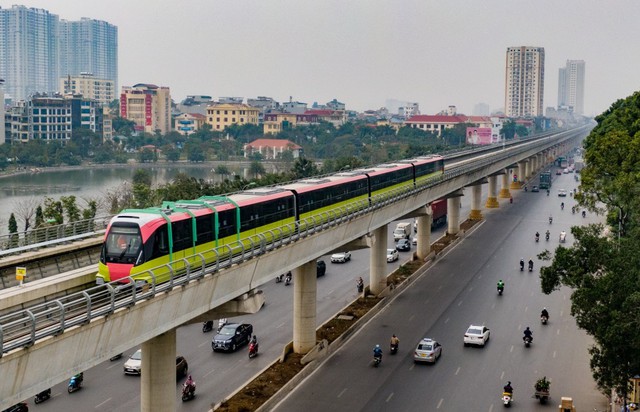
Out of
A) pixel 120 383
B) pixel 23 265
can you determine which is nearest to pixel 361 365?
pixel 120 383

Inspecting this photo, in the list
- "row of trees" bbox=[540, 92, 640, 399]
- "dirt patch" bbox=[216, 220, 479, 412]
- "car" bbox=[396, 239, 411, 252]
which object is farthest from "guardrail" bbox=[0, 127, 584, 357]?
"car" bbox=[396, 239, 411, 252]

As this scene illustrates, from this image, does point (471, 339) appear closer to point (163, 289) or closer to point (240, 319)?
point (240, 319)

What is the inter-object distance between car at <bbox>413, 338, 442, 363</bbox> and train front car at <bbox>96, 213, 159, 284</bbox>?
15.9 metres

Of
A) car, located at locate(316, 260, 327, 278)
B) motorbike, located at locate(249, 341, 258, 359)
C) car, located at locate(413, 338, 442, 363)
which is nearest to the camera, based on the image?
car, located at locate(413, 338, 442, 363)

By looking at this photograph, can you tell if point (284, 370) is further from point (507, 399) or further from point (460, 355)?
point (507, 399)

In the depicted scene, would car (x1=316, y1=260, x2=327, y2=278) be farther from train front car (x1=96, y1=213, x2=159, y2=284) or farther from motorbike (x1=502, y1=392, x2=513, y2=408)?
train front car (x1=96, y1=213, x2=159, y2=284)

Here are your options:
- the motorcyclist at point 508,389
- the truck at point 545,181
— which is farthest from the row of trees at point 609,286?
the truck at point 545,181

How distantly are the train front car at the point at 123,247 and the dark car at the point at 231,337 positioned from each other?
14.5 m

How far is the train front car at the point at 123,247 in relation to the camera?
75.2ft

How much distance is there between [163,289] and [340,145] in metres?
163

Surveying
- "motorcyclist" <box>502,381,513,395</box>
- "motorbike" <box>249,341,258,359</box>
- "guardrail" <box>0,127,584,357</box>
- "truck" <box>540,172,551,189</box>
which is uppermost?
"guardrail" <box>0,127,584,357</box>

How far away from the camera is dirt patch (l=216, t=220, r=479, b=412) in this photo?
29938 millimetres

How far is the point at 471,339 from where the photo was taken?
38406 mm

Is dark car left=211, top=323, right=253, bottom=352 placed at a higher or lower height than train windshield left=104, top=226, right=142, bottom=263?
lower
